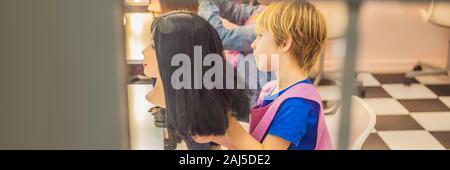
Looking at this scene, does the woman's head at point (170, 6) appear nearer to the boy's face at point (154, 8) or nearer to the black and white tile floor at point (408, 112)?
the boy's face at point (154, 8)

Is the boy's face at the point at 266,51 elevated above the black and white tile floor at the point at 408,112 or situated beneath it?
elevated above

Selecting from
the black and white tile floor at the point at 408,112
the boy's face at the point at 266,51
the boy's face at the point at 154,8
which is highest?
the boy's face at the point at 154,8

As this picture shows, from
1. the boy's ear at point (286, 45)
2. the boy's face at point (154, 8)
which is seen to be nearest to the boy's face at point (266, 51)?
the boy's ear at point (286, 45)

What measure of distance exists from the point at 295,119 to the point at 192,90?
0.80 feet

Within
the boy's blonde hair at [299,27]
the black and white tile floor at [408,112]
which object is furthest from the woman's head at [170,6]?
the black and white tile floor at [408,112]

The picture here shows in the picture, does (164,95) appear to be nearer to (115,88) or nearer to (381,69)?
(115,88)

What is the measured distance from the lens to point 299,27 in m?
1.33

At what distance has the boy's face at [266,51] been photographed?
4.41 ft

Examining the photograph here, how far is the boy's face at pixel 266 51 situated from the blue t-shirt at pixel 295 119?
0.07 m

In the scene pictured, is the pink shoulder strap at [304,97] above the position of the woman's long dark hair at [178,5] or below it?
below

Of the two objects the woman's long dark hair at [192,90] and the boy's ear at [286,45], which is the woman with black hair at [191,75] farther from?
the boy's ear at [286,45]

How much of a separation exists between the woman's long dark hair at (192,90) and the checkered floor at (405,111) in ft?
0.72

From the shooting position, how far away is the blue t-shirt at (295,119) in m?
1.37

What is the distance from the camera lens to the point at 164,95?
138 centimetres
